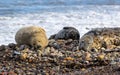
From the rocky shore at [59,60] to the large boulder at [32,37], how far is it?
3.2 inches

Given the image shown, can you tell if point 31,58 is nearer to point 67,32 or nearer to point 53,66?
point 53,66

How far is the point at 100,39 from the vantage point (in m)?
7.73

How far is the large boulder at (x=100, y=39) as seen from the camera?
7.45 metres

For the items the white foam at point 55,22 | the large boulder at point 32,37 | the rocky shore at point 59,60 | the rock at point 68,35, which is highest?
the large boulder at point 32,37

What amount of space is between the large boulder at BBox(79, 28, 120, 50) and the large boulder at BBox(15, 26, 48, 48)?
69 cm

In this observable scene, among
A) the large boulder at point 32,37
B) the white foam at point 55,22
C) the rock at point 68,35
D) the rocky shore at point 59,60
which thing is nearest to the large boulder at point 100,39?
the rocky shore at point 59,60

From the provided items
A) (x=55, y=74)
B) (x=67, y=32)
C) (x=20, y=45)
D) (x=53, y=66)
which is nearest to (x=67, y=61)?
(x=53, y=66)

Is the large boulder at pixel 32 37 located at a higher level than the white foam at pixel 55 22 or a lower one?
higher

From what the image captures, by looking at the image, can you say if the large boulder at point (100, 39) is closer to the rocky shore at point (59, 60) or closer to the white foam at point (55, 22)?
the rocky shore at point (59, 60)

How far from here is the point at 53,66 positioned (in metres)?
6.38

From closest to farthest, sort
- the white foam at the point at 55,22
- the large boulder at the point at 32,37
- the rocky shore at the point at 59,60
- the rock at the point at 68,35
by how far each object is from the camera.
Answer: the rocky shore at the point at 59,60, the large boulder at the point at 32,37, the rock at the point at 68,35, the white foam at the point at 55,22

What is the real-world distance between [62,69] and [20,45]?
5.25 ft

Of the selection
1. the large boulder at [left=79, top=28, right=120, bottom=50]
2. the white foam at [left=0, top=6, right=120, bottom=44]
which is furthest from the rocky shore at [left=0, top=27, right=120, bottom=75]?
the white foam at [left=0, top=6, right=120, bottom=44]

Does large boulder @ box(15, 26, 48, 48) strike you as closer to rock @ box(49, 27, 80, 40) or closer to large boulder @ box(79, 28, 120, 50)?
large boulder @ box(79, 28, 120, 50)
